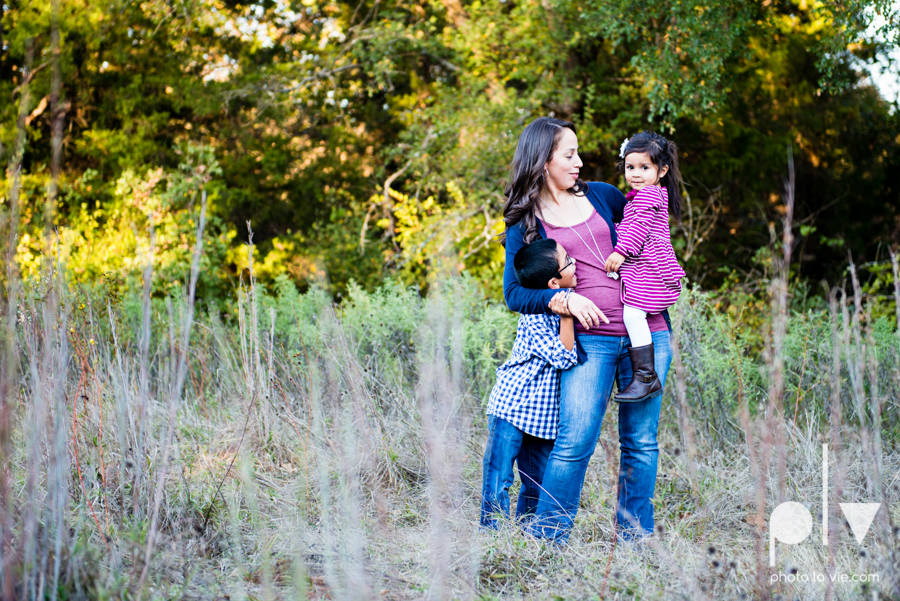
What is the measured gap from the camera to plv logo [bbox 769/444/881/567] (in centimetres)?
245

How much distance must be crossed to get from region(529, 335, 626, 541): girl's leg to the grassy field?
13 cm

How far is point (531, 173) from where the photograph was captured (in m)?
2.45

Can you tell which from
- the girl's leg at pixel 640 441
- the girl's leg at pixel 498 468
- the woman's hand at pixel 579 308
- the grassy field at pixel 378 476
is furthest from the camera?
the girl's leg at pixel 498 468

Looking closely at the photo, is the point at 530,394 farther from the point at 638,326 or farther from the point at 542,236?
the point at 542,236

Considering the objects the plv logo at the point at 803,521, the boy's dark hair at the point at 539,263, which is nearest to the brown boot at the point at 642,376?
the boy's dark hair at the point at 539,263

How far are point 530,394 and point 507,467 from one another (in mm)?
291

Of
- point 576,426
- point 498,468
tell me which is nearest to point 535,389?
point 576,426

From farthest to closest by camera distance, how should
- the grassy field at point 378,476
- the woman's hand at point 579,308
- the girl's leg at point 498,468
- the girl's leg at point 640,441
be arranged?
the girl's leg at point 498,468 → the girl's leg at point 640,441 → the woman's hand at point 579,308 → the grassy field at point 378,476

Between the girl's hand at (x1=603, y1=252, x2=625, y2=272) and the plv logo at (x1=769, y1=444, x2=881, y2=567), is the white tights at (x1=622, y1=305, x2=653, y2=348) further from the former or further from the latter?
the plv logo at (x1=769, y1=444, x2=881, y2=567)

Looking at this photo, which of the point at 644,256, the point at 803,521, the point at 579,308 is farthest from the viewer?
the point at 803,521

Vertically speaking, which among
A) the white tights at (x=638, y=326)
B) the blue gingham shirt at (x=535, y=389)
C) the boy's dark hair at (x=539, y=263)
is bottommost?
the blue gingham shirt at (x=535, y=389)

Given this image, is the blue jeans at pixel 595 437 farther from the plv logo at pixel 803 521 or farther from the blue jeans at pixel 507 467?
the plv logo at pixel 803 521

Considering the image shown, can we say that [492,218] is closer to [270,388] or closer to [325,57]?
[325,57]

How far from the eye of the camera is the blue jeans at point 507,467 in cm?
256
